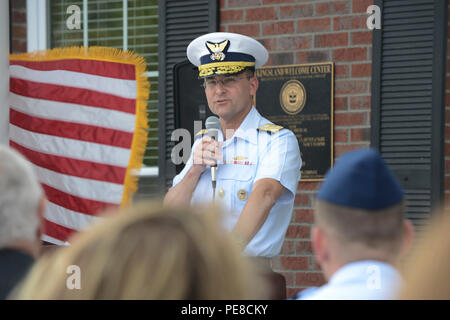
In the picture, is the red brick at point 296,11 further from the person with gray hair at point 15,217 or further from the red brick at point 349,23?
the person with gray hair at point 15,217

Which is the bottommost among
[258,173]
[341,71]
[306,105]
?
[258,173]

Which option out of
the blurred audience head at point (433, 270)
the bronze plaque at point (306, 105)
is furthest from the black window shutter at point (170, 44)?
the blurred audience head at point (433, 270)

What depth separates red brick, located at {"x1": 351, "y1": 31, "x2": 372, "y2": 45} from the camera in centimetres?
450

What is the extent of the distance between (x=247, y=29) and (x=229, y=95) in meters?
1.84

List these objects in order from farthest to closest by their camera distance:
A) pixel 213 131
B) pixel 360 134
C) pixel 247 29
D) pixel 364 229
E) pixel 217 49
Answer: pixel 247 29
pixel 360 134
pixel 217 49
pixel 213 131
pixel 364 229

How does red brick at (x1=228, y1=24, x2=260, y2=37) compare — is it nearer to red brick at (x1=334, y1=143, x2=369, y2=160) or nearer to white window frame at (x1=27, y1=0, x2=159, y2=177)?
red brick at (x1=334, y1=143, x2=369, y2=160)

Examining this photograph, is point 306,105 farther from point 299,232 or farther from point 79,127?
point 79,127

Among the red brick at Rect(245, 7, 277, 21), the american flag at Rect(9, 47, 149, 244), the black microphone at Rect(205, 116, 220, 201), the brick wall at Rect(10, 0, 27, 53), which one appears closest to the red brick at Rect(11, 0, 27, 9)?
the brick wall at Rect(10, 0, 27, 53)

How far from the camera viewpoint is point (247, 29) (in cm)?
484

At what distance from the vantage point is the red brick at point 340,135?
14.9ft

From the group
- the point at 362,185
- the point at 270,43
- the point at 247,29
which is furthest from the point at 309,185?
the point at 362,185

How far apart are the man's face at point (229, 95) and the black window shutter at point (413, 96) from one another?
1542mm

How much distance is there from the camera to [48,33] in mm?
5582

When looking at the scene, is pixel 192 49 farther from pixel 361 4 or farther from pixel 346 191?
pixel 346 191
